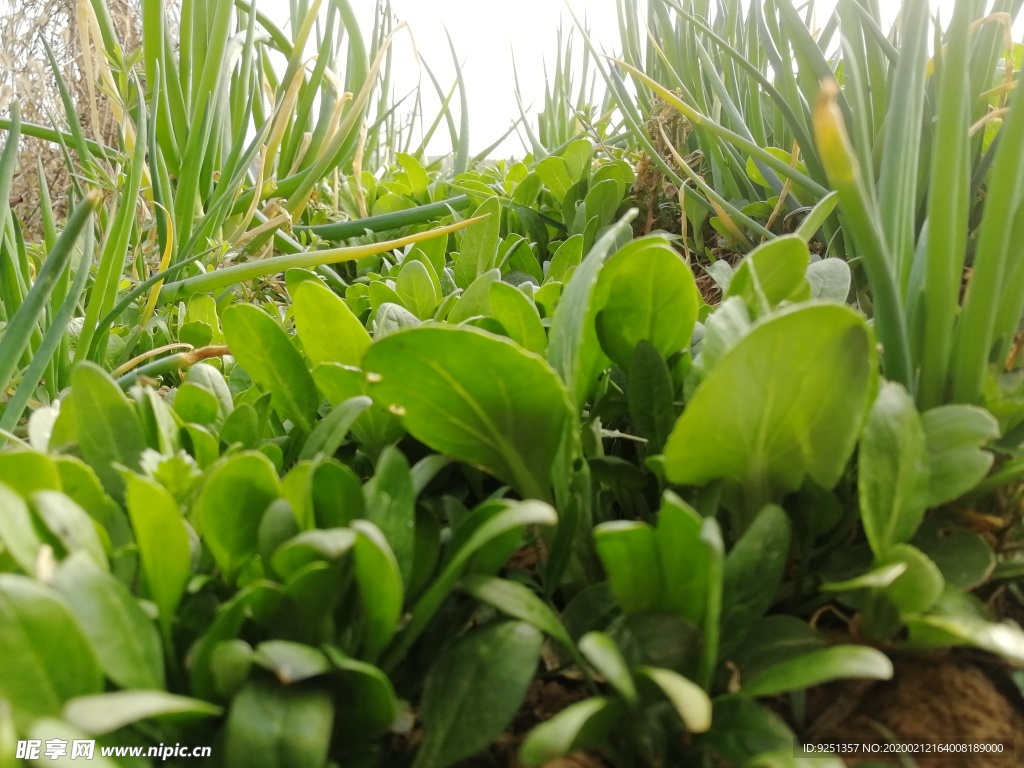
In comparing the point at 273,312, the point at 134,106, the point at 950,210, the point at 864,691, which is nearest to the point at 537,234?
the point at 273,312

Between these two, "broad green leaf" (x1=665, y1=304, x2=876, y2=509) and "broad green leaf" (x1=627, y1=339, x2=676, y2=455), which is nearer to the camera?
"broad green leaf" (x1=665, y1=304, x2=876, y2=509)

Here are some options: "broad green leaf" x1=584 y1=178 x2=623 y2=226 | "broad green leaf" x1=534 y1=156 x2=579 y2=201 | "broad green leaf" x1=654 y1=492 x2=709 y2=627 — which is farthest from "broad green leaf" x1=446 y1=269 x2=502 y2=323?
"broad green leaf" x1=534 y1=156 x2=579 y2=201

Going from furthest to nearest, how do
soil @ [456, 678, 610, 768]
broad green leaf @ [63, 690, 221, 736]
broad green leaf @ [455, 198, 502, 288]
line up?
broad green leaf @ [455, 198, 502, 288] → soil @ [456, 678, 610, 768] → broad green leaf @ [63, 690, 221, 736]

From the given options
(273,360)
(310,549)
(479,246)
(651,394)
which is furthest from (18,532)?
(479,246)

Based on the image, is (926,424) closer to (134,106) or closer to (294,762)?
(294,762)

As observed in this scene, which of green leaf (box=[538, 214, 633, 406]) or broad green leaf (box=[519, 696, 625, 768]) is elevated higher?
green leaf (box=[538, 214, 633, 406])

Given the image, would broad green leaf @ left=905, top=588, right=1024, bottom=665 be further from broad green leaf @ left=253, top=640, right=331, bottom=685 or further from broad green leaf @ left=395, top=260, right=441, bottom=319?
broad green leaf @ left=395, top=260, right=441, bottom=319

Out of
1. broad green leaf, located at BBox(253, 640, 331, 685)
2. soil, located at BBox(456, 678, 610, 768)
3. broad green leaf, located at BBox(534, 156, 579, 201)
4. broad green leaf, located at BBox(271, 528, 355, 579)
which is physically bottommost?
soil, located at BBox(456, 678, 610, 768)
